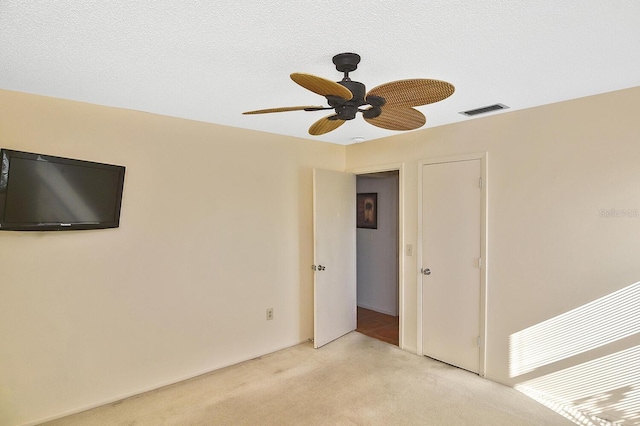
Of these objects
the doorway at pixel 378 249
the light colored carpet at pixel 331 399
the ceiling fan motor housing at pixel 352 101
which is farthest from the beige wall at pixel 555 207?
the doorway at pixel 378 249

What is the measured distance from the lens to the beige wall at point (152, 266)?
2.43 meters

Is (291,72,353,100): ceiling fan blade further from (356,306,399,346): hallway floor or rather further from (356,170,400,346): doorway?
(356,170,400,346): doorway

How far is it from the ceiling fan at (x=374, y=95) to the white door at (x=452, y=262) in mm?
1401

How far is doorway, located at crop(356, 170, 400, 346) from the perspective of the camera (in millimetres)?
5146

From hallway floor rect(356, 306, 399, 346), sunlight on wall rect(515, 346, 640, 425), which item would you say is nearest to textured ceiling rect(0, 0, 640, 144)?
sunlight on wall rect(515, 346, 640, 425)

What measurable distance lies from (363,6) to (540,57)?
116 cm

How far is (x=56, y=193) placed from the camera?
240 cm

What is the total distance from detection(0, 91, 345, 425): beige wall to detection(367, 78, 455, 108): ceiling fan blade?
2.11 meters

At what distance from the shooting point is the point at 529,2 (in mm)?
1385

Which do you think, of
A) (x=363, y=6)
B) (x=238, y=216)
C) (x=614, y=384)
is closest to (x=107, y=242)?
(x=238, y=216)

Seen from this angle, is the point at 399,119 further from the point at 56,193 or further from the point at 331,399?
the point at 56,193

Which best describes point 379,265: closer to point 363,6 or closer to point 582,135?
point 582,135

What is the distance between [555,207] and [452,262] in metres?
1.01

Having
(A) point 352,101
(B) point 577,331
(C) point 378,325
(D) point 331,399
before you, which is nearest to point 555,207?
(B) point 577,331
